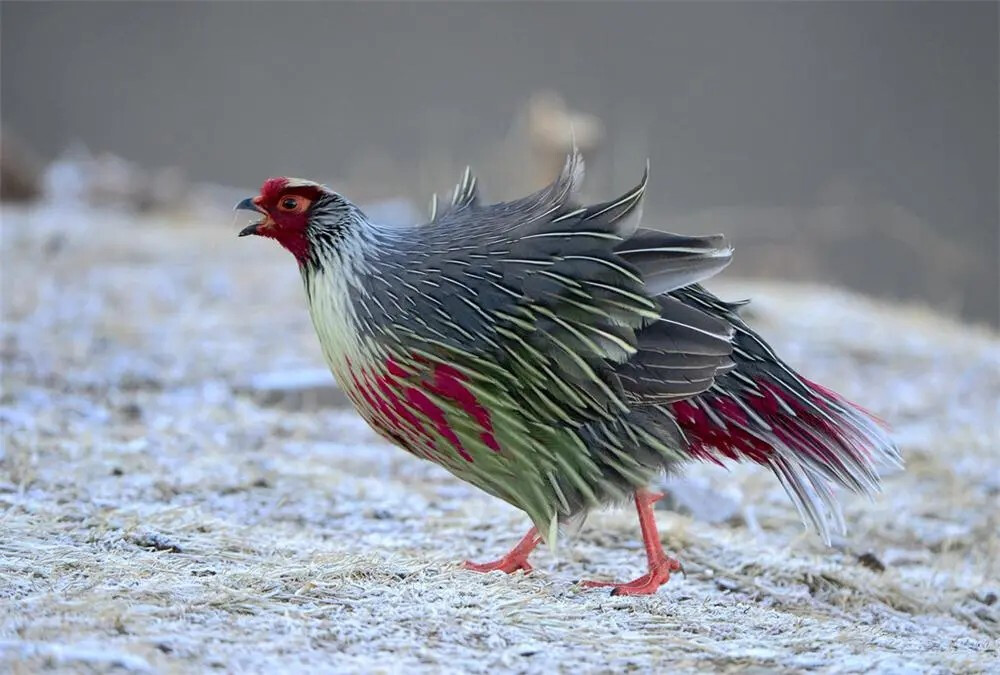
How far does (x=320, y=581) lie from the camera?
2867 millimetres

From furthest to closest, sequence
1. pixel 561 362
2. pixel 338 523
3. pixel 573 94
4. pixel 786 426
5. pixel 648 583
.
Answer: pixel 573 94 < pixel 338 523 < pixel 786 426 < pixel 648 583 < pixel 561 362

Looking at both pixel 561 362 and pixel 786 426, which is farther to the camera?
pixel 786 426

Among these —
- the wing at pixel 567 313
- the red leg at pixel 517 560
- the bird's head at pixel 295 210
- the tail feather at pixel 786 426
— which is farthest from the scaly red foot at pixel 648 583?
the bird's head at pixel 295 210

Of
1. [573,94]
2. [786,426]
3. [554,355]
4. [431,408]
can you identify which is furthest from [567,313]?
[573,94]

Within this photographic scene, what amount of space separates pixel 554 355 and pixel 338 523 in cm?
127

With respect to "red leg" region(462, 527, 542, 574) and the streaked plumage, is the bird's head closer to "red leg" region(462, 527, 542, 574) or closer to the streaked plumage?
the streaked plumage

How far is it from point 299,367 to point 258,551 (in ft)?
8.58

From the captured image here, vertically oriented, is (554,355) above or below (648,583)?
above

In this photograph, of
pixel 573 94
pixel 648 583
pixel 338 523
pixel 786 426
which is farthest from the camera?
pixel 573 94

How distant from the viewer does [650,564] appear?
3.36m

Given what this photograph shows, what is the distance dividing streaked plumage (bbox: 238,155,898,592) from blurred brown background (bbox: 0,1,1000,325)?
721 cm

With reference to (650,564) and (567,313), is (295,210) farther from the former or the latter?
(650,564)

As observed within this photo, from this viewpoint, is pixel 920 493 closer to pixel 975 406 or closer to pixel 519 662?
pixel 975 406

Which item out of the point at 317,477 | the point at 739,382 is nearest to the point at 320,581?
the point at 739,382
